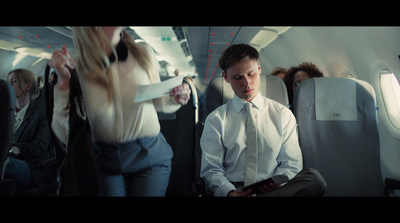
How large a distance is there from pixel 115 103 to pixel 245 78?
0.83 m

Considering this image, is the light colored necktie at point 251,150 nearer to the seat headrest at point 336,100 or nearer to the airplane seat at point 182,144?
the airplane seat at point 182,144

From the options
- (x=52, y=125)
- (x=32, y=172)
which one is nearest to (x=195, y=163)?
(x=52, y=125)

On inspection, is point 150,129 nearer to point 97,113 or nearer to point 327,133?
point 97,113

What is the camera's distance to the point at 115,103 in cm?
153

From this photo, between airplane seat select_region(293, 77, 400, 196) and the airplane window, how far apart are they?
896mm

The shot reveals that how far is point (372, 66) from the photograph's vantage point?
298cm

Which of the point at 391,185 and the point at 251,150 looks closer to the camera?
the point at 251,150

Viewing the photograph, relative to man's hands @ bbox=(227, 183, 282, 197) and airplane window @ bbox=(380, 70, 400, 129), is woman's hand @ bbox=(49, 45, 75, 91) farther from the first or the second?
airplane window @ bbox=(380, 70, 400, 129)

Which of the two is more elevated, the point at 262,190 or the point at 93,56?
the point at 93,56

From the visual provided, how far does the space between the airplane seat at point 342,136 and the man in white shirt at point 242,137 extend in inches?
13.1

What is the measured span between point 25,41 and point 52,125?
573mm

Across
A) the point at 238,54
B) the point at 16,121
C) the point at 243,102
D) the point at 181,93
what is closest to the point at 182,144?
the point at 181,93

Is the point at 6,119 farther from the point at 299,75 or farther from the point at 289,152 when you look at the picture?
the point at 299,75

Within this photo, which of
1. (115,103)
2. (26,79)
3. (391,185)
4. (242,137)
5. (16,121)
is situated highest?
(26,79)
